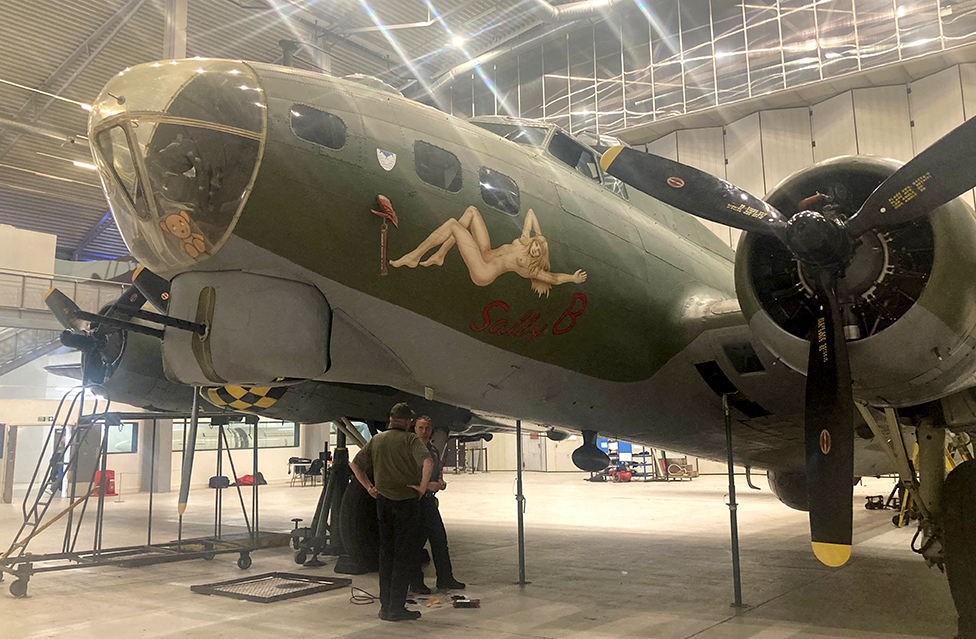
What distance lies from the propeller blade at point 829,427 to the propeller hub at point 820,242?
12 cm

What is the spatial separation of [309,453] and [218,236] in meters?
26.9

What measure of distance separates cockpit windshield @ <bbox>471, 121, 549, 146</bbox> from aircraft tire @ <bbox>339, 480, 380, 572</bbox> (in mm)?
4354

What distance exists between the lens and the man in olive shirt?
6.16 meters

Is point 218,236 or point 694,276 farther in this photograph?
point 694,276

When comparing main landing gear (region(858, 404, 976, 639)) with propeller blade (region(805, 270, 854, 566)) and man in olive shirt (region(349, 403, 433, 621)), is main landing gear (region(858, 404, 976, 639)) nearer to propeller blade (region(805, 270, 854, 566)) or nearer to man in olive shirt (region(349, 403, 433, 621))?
propeller blade (region(805, 270, 854, 566))

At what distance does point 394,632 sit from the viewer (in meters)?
5.80

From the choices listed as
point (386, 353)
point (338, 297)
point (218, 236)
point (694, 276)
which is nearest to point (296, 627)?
point (386, 353)

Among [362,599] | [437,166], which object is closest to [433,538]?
[362,599]

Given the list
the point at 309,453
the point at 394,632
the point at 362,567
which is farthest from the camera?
the point at 309,453

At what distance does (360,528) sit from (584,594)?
2.87m

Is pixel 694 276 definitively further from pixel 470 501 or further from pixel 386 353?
pixel 470 501

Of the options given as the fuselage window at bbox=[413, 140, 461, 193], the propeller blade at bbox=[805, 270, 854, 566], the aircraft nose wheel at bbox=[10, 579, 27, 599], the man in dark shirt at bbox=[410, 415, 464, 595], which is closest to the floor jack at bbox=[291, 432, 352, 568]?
the man in dark shirt at bbox=[410, 415, 464, 595]

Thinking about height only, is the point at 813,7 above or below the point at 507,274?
above

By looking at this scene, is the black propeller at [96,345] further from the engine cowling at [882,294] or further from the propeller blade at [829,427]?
the propeller blade at [829,427]
